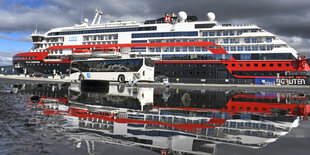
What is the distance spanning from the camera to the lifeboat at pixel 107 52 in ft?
133

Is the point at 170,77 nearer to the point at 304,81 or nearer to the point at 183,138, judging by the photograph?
the point at 304,81

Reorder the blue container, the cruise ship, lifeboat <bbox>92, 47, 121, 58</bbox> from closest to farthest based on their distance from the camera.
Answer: the blue container < the cruise ship < lifeboat <bbox>92, 47, 121, 58</bbox>

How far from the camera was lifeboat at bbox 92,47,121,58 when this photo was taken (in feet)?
133

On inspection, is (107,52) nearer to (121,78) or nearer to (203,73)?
(121,78)

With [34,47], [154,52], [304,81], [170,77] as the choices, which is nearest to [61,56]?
[34,47]

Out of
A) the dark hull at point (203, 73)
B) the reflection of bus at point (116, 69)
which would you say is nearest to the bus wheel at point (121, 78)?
the reflection of bus at point (116, 69)

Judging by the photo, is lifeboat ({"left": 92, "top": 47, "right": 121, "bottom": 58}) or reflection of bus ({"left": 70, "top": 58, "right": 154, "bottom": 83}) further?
lifeboat ({"left": 92, "top": 47, "right": 121, "bottom": 58})

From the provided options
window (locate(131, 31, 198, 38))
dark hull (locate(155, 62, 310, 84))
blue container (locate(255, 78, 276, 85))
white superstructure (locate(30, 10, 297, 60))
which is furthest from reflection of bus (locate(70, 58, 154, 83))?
blue container (locate(255, 78, 276, 85))

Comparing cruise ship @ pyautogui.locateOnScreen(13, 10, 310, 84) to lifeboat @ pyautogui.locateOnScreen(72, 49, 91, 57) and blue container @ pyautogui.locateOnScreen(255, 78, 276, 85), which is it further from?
blue container @ pyautogui.locateOnScreen(255, 78, 276, 85)

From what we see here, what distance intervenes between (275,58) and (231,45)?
717 centimetres

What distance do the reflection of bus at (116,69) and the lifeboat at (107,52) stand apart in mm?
8915

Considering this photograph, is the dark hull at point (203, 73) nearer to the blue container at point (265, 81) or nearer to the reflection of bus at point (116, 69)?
the blue container at point (265, 81)

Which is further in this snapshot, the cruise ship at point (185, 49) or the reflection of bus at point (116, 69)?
the cruise ship at point (185, 49)

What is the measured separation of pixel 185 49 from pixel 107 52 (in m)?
14.7
